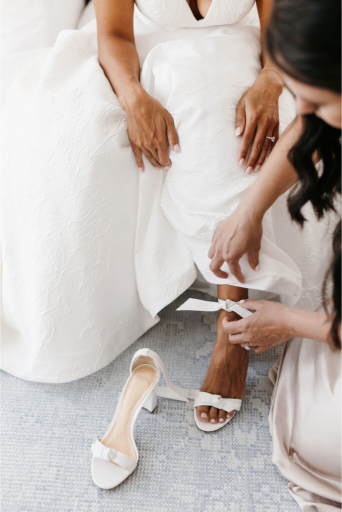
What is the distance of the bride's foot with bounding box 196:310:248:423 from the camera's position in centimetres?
108

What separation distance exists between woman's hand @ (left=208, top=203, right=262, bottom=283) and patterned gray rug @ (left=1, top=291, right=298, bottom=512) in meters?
0.34

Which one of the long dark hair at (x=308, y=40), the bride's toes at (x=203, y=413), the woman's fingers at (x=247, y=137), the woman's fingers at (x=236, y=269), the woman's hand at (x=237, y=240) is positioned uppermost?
the long dark hair at (x=308, y=40)

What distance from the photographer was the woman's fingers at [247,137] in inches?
38.1

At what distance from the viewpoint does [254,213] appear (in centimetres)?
93

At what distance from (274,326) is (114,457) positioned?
1.44 feet

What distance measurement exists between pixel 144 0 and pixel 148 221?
58cm

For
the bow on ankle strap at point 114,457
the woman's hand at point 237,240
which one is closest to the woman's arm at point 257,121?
the woman's hand at point 237,240

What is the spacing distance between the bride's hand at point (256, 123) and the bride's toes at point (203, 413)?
1.85ft

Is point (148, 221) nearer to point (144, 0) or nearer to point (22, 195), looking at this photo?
point (22, 195)

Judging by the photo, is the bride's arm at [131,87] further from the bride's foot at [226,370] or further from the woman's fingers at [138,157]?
the bride's foot at [226,370]

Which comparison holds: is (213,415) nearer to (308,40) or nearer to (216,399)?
(216,399)

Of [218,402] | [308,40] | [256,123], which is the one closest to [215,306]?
[218,402]

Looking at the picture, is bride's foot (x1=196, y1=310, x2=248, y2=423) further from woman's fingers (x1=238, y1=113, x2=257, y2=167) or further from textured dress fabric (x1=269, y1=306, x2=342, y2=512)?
woman's fingers (x1=238, y1=113, x2=257, y2=167)

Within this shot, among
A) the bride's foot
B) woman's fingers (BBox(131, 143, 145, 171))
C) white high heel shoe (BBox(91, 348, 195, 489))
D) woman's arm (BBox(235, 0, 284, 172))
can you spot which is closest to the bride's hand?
woman's arm (BBox(235, 0, 284, 172))
